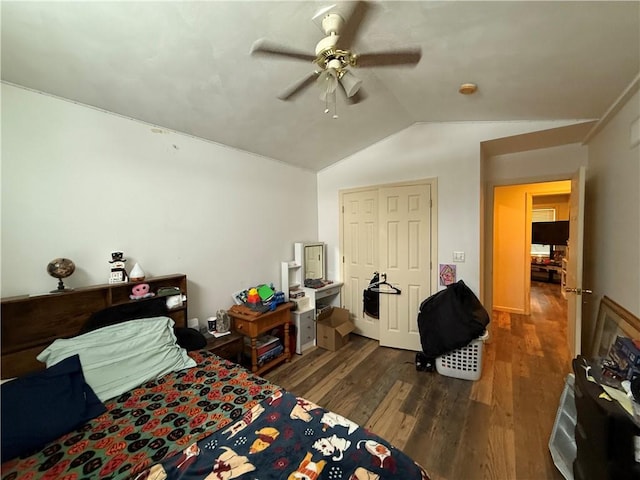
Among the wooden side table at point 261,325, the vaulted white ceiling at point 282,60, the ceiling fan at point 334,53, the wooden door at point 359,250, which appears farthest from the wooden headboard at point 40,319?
the wooden door at point 359,250

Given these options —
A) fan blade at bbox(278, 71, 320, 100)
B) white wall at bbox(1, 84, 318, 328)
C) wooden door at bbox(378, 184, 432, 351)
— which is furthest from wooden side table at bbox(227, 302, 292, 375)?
fan blade at bbox(278, 71, 320, 100)

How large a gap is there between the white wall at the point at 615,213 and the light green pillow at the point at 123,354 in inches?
127

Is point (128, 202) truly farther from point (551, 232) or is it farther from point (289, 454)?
point (551, 232)

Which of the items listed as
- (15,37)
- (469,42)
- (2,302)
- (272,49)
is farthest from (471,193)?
(2,302)

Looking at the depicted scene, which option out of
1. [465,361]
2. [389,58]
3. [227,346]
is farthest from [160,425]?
[465,361]

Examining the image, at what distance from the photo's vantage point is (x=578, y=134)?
260 centimetres

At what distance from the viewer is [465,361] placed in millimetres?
2576

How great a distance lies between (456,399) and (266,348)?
75.7 inches

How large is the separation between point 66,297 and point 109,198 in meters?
0.78

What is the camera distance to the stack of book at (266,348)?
2695 millimetres

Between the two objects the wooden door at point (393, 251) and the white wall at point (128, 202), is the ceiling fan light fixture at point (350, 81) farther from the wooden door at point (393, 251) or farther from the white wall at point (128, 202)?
the wooden door at point (393, 251)

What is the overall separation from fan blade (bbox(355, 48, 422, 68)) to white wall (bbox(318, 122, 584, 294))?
1.51 m

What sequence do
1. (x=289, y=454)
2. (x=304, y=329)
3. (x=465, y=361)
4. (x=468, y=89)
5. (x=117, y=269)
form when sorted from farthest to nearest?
(x=304, y=329)
(x=465, y=361)
(x=468, y=89)
(x=117, y=269)
(x=289, y=454)

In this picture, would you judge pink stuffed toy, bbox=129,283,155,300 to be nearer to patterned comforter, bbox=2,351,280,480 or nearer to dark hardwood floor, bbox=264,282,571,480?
patterned comforter, bbox=2,351,280,480
